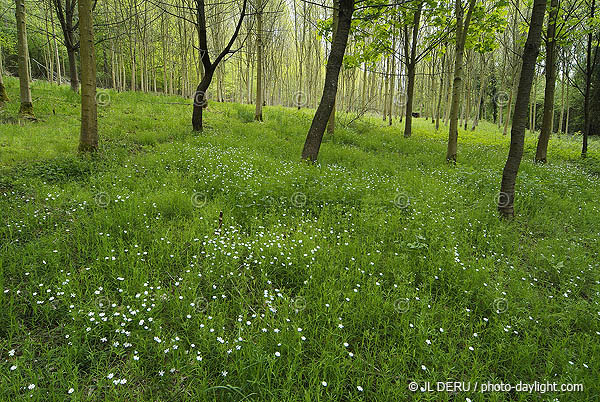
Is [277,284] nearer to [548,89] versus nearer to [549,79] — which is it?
[548,89]

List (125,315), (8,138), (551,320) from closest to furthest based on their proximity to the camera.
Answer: (125,315) < (551,320) < (8,138)

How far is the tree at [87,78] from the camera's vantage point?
6.86 meters

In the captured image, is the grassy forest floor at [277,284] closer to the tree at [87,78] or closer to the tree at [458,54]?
the tree at [87,78]

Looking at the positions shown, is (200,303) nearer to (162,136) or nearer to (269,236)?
(269,236)

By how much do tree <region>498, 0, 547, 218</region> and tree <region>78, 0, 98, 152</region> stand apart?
30.5 feet

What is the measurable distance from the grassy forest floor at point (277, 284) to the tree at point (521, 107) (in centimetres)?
34

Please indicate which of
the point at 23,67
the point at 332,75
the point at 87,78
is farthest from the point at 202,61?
the point at 23,67

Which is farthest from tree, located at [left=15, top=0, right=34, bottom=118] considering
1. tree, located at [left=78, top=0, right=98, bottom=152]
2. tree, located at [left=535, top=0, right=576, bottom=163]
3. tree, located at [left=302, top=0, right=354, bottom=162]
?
tree, located at [left=535, top=0, right=576, bottom=163]

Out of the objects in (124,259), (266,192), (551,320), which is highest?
(266,192)

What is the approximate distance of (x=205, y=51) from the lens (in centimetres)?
1091

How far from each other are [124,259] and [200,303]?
131 cm

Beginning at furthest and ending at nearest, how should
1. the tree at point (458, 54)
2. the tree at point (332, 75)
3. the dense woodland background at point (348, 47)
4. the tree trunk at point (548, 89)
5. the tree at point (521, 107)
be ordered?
the dense woodland background at point (348, 47) < the tree trunk at point (548, 89) < the tree at point (458, 54) < the tree at point (332, 75) < the tree at point (521, 107)

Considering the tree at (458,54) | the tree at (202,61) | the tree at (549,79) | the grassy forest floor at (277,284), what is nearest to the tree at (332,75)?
the grassy forest floor at (277,284)

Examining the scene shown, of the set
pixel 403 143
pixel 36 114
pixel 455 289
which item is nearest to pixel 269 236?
pixel 455 289
